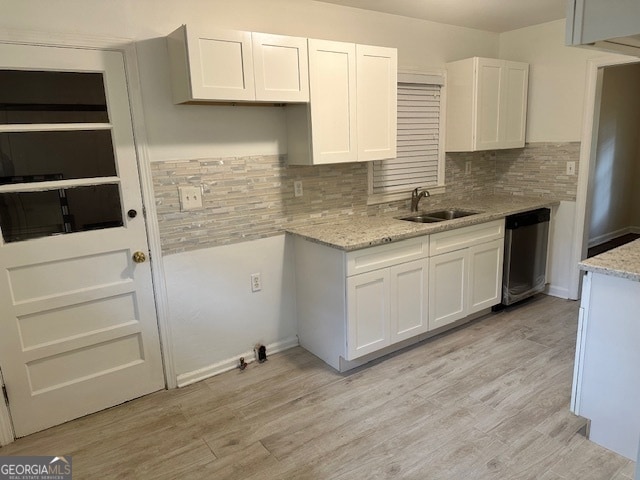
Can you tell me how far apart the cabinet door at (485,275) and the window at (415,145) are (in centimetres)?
78

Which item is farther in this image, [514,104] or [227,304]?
Answer: [514,104]

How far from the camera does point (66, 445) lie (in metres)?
2.24

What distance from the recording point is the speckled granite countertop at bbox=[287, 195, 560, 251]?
271 centimetres

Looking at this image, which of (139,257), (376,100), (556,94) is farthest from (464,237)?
(139,257)

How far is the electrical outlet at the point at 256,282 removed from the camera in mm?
2977

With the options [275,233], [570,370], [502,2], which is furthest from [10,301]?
[502,2]

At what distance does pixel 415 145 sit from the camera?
3.73 meters

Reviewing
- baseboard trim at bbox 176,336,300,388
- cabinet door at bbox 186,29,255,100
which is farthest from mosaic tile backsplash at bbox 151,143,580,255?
baseboard trim at bbox 176,336,300,388

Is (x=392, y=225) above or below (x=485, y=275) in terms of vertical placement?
above

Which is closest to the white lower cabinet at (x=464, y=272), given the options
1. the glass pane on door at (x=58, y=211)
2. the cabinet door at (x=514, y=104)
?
the cabinet door at (x=514, y=104)

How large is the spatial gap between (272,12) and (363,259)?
5.58 feet

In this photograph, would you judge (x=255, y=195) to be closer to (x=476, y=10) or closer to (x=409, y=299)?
(x=409, y=299)

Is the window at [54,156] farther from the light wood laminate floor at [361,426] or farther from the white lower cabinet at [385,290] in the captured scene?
the white lower cabinet at [385,290]

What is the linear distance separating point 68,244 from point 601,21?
8.24ft
